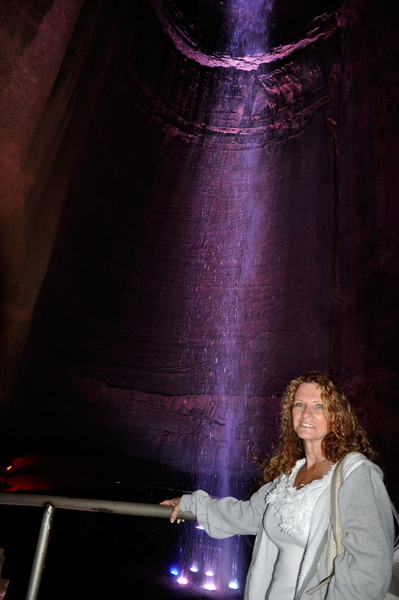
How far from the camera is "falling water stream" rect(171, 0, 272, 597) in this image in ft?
21.9

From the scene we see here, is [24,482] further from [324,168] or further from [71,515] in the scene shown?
[324,168]

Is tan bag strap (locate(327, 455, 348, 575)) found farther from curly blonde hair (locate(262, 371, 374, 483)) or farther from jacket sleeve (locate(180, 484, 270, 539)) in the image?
jacket sleeve (locate(180, 484, 270, 539))

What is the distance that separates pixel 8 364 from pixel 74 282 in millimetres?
2740

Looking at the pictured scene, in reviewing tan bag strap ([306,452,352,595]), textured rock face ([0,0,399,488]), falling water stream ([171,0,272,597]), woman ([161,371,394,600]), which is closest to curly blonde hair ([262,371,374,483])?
woman ([161,371,394,600])

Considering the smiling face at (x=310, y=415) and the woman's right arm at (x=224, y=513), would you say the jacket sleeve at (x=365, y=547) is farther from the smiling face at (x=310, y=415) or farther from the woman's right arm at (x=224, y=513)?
the woman's right arm at (x=224, y=513)

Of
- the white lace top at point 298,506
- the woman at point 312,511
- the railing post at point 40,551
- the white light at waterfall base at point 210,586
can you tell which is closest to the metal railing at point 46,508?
the railing post at point 40,551

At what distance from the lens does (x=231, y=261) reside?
840cm

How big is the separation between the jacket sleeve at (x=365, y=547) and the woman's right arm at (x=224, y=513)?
43 centimetres

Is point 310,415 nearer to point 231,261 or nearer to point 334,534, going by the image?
point 334,534

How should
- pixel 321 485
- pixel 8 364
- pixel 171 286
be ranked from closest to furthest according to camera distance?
pixel 321 485 → pixel 8 364 → pixel 171 286

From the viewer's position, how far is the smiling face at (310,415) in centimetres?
128

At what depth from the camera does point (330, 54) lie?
7.88 m

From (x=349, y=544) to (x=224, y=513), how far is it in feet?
1.71

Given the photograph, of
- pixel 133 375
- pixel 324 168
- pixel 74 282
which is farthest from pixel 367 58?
pixel 133 375
